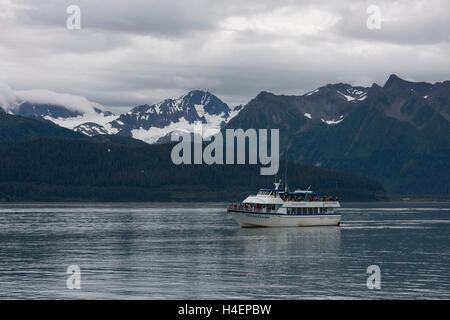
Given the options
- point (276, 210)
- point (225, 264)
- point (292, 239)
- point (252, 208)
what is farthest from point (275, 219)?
point (225, 264)

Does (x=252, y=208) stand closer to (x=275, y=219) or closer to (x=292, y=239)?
(x=275, y=219)

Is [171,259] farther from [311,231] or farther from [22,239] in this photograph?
[311,231]

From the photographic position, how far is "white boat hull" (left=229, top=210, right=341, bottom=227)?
173375 millimetres

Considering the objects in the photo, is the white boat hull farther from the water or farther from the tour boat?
the water

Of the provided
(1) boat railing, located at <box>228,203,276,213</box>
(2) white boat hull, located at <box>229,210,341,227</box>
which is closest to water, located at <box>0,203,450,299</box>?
(2) white boat hull, located at <box>229,210,341,227</box>

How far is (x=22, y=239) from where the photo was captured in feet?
479

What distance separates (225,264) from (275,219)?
73.7 m

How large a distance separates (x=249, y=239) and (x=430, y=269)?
5269 cm
